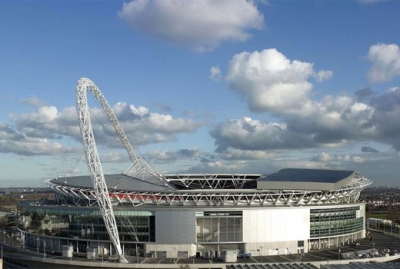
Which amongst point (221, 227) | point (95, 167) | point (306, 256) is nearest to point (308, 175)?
point (306, 256)

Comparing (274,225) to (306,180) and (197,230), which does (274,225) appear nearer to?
(306,180)

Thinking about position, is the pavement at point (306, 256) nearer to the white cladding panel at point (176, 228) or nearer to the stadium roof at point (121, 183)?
the white cladding panel at point (176, 228)

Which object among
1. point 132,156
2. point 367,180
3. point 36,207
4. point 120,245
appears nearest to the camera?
point 120,245

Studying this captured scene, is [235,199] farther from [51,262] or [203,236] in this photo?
[51,262]

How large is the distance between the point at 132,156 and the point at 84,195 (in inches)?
711

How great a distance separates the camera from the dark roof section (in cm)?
9388

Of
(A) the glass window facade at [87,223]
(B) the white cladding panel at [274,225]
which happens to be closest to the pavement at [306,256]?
(B) the white cladding panel at [274,225]

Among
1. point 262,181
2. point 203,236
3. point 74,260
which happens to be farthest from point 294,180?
point 74,260

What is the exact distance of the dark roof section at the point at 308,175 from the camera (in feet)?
308

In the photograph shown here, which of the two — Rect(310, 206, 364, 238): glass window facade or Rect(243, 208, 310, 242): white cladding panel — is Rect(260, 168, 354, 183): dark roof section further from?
Rect(243, 208, 310, 242): white cladding panel

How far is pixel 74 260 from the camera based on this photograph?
79.0 m

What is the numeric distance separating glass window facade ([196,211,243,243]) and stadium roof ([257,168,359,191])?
Result: 8767 mm

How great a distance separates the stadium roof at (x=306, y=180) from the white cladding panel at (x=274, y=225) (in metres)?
4.77

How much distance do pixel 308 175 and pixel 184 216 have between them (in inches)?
1201
